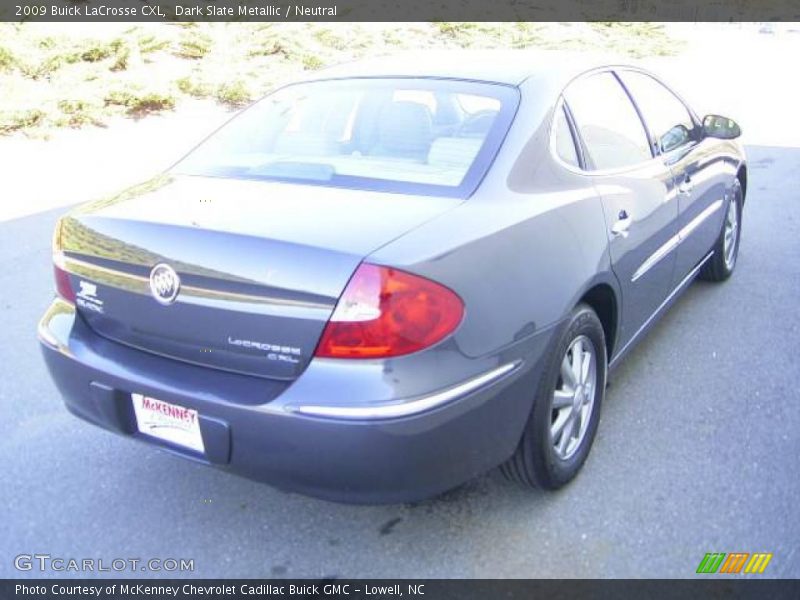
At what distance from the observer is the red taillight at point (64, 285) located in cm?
257

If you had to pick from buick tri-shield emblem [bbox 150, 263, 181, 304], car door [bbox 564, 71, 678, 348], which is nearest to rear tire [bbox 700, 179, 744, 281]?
car door [bbox 564, 71, 678, 348]

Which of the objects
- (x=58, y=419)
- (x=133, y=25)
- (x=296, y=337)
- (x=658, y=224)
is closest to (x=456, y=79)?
(x=658, y=224)

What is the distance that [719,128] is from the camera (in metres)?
4.01

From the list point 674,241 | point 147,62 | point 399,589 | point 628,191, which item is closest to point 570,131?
point 628,191

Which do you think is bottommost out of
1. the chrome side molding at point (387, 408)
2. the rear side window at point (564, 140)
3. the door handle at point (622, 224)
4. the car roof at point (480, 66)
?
the chrome side molding at point (387, 408)

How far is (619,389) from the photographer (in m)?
3.53

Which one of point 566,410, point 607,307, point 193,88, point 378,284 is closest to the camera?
point 378,284

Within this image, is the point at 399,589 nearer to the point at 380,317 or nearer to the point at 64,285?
the point at 380,317

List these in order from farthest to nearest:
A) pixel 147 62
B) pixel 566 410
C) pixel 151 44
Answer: pixel 151 44 → pixel 147 62 → pixel 566 410

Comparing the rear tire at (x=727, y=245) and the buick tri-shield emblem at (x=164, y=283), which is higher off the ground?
the buick tri-shield emblem at (x=164, y=283)

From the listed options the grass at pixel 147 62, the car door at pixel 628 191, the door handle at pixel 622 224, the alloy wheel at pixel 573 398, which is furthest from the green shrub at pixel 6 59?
the alloy wheel at pixel 573 398

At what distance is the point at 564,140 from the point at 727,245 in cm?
240
